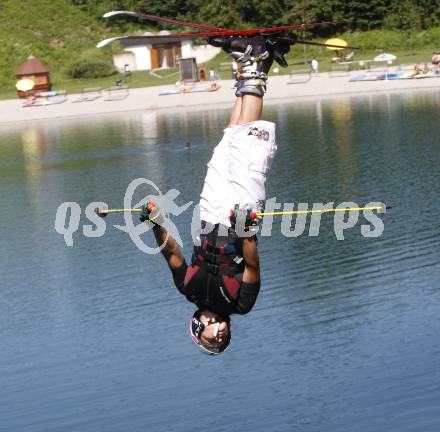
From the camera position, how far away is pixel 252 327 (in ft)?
72.3

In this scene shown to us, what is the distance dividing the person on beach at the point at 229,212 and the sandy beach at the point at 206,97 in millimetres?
59620

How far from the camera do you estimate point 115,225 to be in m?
32.5

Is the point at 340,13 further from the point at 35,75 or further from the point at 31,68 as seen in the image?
the point at 31,68

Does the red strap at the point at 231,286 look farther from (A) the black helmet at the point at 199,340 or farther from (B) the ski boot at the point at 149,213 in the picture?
(B) the ski boot at the point at 149,213

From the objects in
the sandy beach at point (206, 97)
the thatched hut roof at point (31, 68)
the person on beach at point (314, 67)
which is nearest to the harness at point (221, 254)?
the sandy beach at point (206, 97)

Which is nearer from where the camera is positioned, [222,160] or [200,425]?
[222,160]

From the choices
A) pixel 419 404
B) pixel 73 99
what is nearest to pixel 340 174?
pixel 419 404

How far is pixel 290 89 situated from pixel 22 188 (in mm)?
34485

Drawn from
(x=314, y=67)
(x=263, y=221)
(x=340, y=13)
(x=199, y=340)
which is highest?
(x=199, y=340)

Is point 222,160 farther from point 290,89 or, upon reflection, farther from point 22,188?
point 290,89

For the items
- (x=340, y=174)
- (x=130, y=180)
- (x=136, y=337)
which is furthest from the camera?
(x=130, y=180)

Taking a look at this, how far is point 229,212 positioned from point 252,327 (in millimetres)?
11265

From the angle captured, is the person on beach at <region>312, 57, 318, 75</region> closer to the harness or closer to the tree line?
the tree line

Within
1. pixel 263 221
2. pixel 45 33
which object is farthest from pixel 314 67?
pixel 263 221
